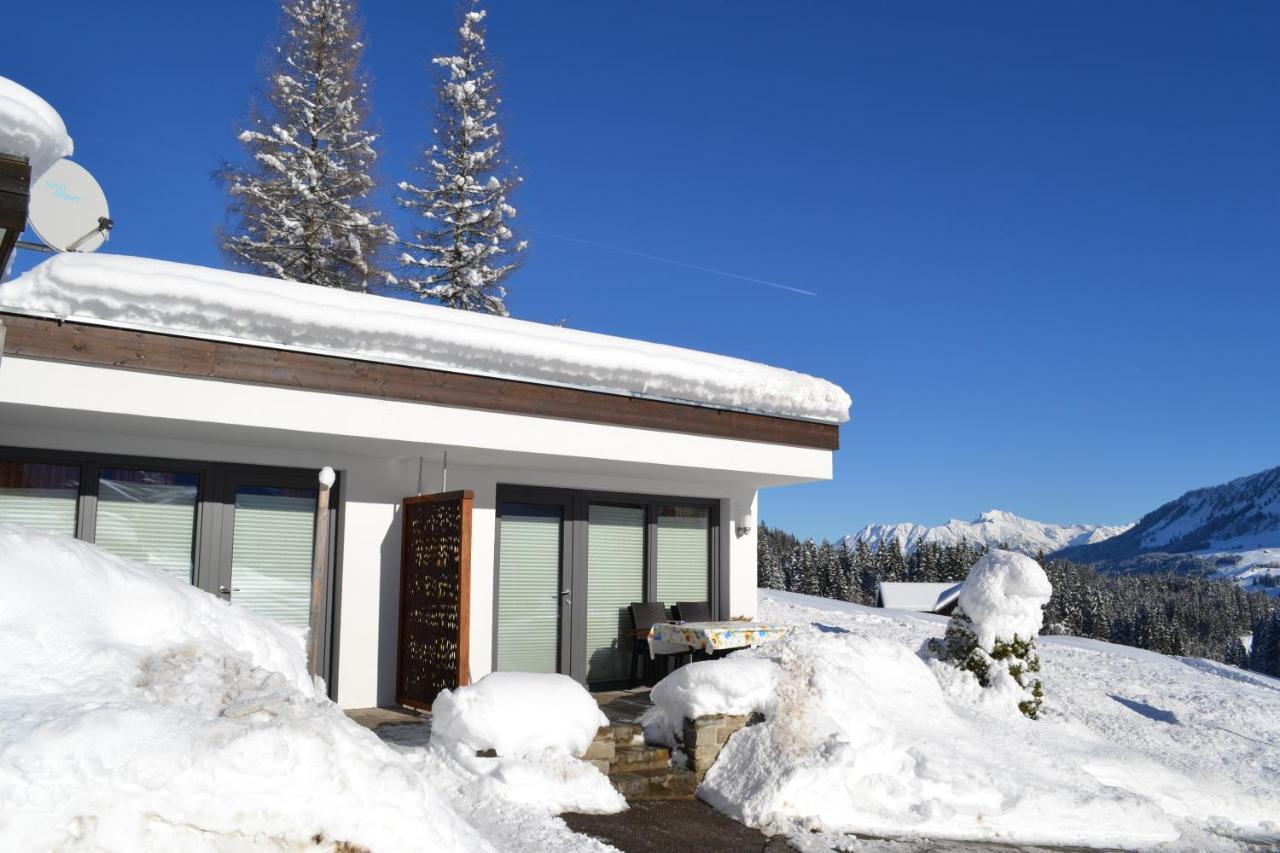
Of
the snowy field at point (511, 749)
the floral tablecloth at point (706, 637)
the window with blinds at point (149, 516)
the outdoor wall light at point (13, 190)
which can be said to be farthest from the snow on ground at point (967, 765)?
the outdoor wall light at point (13, 190)

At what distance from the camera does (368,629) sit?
838cm

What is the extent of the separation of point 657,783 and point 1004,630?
441cm

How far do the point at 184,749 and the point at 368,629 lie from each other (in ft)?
16.8

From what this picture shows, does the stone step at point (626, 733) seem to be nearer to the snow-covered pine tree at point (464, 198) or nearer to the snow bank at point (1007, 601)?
the snow bank at point (1007, 601)

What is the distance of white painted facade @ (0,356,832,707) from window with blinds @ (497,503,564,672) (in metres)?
0.24

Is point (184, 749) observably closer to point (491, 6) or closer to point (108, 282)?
point (108, 282)

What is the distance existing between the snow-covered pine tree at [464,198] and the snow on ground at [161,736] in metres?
18.5

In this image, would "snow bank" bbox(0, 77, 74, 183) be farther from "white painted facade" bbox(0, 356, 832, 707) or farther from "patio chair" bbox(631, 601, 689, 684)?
"patio chair" bbox(631, 601, 689, 684)

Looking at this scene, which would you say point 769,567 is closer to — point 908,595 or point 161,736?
point 908,595

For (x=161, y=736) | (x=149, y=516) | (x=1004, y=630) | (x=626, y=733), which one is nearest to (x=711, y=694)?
(x=626, y=733)

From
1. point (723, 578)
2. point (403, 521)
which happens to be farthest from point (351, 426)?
point (723, 578)

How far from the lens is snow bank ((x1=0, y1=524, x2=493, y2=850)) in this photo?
312 centimetres

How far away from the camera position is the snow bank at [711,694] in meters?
6.86

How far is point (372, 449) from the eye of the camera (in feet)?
26.3
